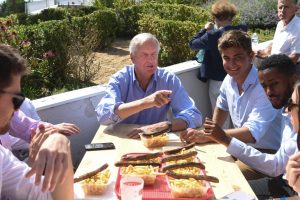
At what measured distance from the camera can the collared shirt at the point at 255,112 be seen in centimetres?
306

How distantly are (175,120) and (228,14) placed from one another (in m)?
2.10

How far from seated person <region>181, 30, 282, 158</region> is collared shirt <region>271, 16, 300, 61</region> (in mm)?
1682

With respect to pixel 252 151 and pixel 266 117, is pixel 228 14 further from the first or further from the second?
pixel 252 151

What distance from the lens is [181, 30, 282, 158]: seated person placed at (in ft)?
10.0

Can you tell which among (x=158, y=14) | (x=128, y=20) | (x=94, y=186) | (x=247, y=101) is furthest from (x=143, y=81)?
(x=128, y=20)

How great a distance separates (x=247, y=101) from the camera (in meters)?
3.26

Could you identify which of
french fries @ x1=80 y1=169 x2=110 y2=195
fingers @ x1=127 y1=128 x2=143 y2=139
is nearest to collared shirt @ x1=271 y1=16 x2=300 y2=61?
fingers @ x1=127 y1=128 x2=143 y2=139

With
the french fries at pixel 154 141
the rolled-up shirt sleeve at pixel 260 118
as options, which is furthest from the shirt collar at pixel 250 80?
the french fries at pixel 154 141

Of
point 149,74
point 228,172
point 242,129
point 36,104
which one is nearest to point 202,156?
point 228,172

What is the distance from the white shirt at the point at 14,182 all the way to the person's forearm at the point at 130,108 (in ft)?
4.13

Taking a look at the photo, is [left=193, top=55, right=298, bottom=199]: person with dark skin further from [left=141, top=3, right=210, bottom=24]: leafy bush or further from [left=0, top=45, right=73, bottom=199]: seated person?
[left=141, top=3, right=210, bottom=24]: leafy bush

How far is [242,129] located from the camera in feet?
9.97

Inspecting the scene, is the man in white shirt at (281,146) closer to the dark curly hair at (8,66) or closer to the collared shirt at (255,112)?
the collared shirt at (255,112)

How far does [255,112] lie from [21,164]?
1817mm
